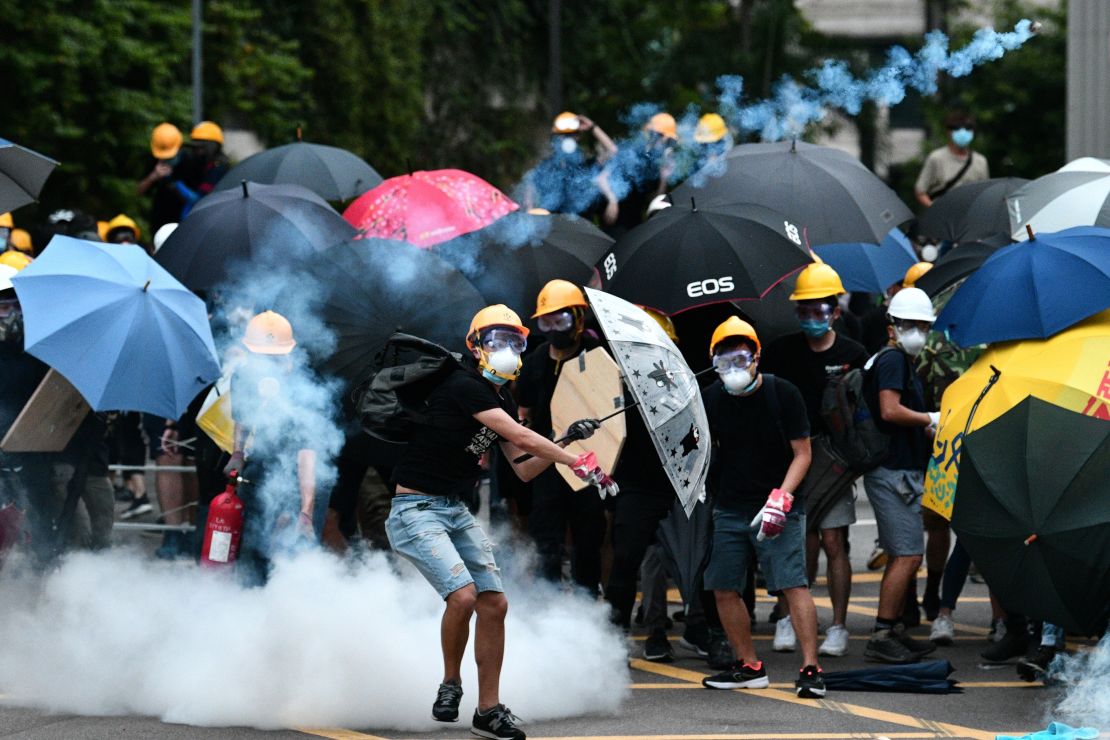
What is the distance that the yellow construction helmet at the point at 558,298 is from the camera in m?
10.0

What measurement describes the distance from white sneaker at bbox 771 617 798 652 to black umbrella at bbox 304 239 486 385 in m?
2.25

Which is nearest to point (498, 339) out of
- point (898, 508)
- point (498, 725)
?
point (498, 725)

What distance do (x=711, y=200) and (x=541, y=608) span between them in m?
2.69

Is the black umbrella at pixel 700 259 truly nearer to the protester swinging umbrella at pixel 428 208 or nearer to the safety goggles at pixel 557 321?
the safety goggles at pixel 557 321

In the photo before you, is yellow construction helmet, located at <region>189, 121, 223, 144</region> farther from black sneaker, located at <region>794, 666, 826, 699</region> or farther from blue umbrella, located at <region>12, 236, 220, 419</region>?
black sneaker, located at <region>794, 666, 826, 699</region>

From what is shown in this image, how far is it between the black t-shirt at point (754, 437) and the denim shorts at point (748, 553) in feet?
0.27

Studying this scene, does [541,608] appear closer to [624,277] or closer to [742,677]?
[742,677]

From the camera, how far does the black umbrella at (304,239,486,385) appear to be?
31.7 feet

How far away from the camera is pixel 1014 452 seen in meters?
8.23

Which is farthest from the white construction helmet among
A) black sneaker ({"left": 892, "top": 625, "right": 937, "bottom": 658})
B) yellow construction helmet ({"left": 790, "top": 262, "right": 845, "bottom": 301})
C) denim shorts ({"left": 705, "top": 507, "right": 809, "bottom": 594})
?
black sneaker ({"left": 892, "top": 625, "right": 937, "bottom": 658})

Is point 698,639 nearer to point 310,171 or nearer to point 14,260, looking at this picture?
point 14,260

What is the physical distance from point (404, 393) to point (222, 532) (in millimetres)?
1661

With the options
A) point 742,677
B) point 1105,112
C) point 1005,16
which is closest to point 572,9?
point 1005,16

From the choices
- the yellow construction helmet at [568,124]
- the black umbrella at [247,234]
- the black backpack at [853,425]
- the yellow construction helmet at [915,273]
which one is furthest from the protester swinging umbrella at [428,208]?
the black backpack at [853,425]
